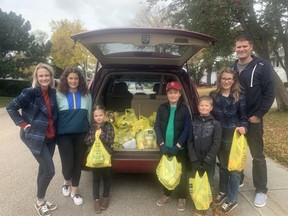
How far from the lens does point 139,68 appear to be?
464 cm

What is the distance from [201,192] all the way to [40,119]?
194 cm

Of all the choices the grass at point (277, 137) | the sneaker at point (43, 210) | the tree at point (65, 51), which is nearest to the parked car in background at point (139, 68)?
the sneaker at point (43, 210)

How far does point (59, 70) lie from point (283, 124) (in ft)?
101

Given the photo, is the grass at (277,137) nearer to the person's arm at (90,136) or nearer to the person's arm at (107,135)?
the person's arm at (107,135)

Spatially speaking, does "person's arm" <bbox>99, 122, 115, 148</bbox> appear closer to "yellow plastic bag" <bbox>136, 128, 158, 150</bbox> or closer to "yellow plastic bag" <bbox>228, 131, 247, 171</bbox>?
"yellow plastic bag" <bbox>136, 128, 158, 150</bbox>

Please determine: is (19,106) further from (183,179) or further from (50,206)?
(183,179)

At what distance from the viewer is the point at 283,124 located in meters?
9.47

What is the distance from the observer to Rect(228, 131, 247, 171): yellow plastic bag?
357 centimetres

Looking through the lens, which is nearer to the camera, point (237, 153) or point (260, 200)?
point (237, 153)

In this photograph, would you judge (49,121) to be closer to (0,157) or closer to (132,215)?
(132,215)

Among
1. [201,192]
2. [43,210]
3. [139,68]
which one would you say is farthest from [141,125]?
[43,210]

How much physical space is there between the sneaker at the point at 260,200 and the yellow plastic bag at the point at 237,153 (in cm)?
56

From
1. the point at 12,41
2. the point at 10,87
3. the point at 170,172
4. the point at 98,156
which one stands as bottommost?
the point at 170,172

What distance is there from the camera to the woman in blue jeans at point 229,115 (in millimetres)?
3662
